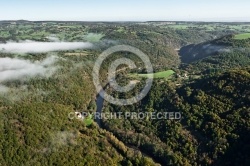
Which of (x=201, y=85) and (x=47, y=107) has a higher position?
(x=201, y=85)

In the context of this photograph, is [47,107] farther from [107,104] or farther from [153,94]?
[153,94]

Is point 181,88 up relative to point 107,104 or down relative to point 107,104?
up

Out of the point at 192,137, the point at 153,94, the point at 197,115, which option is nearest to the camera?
the point at 192,137

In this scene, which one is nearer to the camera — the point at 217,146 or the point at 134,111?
the point at 217,146

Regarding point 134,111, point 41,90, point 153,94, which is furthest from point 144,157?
point 41,90

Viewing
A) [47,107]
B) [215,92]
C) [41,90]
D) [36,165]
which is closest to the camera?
Answer: [36,165]

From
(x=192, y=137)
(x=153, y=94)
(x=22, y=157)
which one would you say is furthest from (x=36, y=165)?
(x=153, y=94)

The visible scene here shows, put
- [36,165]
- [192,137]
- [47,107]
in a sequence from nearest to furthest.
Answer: [36,165]
[192,137]
[47,107]

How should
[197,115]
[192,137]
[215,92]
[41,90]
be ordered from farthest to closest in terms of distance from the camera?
1. [41,90]
2. [215,92]
3. [197,115]
4. [192,137]

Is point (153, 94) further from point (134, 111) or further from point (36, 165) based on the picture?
point (36, 165)
